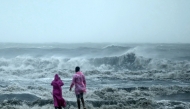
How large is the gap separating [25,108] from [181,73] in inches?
506

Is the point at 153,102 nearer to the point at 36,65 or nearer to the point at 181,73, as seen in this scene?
the point at 181,73

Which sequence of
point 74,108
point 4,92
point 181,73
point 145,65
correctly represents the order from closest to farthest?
point 74,108 < point 4,92 < point 181,73 < point 145,65

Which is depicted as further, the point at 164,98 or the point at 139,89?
the point at 139,89

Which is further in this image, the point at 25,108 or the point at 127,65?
the point at 127,65

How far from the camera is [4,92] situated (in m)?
12.5

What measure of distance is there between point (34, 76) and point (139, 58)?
41.9 ft

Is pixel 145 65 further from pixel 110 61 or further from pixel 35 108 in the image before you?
pixel 35 108

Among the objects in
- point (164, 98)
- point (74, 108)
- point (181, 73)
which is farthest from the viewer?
point (181, 73)

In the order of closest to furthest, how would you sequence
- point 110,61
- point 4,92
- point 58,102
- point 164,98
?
1. point 58,102
2. point 164,98
3. point 4,92
4. point 110,61

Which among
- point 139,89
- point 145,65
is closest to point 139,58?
point 145,65

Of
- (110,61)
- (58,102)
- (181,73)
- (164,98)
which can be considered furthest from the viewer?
(110,61)

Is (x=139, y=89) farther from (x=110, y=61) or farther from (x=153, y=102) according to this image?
(x=110, y=61)

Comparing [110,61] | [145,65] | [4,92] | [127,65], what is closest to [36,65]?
[110,61]

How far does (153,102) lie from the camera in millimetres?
10375
